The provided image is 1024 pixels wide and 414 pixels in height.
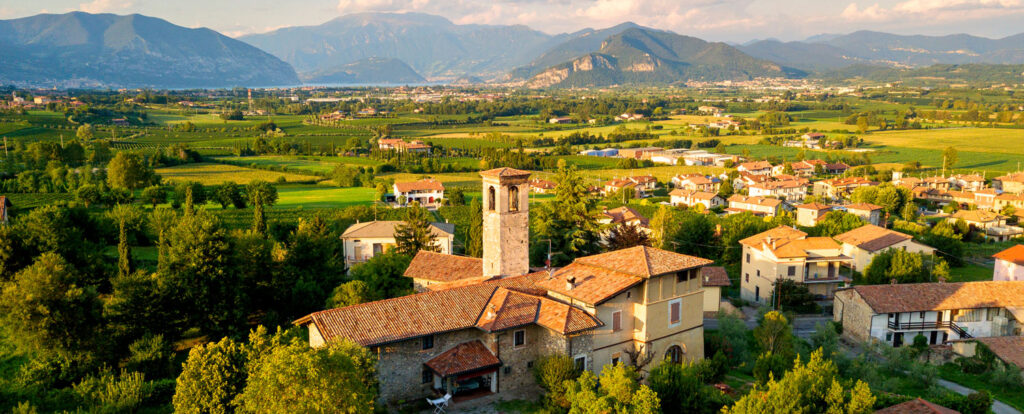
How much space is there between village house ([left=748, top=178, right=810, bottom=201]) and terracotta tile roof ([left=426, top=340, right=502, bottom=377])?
61.0 m

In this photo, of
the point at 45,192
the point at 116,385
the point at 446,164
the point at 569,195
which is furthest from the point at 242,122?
the point at 116,385

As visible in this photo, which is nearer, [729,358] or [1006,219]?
[729,358]

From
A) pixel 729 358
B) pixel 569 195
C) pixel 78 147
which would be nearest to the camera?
pixel 729 358

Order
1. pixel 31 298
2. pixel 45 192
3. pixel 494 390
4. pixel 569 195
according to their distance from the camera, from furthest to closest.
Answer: pixel 45 192 → pixel 569 195 → pixel 31 298 → pixel 494 390

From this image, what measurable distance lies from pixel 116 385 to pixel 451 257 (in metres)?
13.5

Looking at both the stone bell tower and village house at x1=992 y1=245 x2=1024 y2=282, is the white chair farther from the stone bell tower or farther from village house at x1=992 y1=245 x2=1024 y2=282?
village house at x1=992 y1=245 x2=1024 y2=282

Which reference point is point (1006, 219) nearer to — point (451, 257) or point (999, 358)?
point (999, 358)

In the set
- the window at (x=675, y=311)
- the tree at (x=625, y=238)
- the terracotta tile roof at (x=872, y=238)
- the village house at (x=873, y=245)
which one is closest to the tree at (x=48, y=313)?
the window at (x=675, y=311)

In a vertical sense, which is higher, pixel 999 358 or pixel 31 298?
pixel 31 298

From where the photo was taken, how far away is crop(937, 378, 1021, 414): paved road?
22.8m

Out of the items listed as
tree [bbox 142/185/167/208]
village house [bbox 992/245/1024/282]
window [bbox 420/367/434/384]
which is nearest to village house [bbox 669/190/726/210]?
village house [bbox 992/245/1024/282]

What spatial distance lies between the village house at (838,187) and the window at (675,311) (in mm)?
62221

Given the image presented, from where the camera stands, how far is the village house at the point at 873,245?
42219 millimetres

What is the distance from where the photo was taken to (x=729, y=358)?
1000 inches
